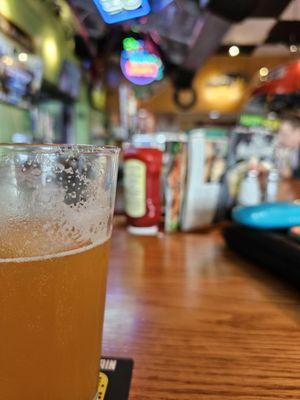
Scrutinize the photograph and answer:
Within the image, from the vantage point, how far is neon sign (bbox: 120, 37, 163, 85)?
476cm

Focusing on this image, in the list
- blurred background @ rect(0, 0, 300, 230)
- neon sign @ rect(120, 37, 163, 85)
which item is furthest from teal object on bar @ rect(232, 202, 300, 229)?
neon sign @ rect(120, 37, 163, 85)

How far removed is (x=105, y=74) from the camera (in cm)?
606

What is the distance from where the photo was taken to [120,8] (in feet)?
8.36

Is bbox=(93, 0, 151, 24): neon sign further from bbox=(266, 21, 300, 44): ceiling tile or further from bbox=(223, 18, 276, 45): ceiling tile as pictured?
bbox=(266, 21, 300, 44): ceiling tile

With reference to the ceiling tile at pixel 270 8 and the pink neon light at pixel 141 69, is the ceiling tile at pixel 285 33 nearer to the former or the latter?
the ceiling tile at pixel 270 8

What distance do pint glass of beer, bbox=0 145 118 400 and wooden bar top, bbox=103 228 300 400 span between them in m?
0.09

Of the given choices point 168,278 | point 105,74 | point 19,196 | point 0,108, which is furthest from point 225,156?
point 105,74

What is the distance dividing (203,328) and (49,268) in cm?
26

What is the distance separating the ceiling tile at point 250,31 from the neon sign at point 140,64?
98 cm

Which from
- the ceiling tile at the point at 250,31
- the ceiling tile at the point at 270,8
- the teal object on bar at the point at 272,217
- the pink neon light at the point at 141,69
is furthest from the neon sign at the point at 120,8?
the pink neon light at the point at 141,69

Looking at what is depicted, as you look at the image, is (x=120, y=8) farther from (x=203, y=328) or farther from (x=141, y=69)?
(x=141, y=69)

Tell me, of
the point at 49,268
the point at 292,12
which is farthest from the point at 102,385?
the point at 292,12

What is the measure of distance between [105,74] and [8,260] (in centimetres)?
617

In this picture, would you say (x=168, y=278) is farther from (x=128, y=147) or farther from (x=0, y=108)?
(x=0, y=108)
